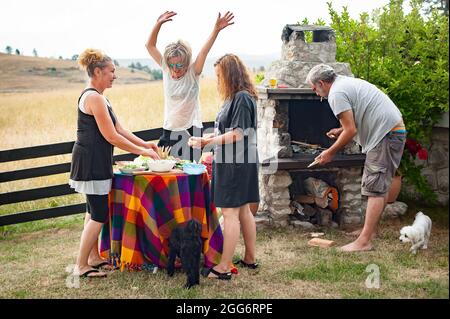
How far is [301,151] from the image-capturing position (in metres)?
6.71

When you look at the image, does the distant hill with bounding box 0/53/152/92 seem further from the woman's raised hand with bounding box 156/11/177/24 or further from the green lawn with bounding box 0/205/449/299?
the woman's raised hand with bounding box 156/11/177/24

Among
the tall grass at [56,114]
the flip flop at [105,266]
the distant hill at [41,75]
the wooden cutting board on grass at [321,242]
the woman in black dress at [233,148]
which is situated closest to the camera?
the woman in black dress at [233,148]

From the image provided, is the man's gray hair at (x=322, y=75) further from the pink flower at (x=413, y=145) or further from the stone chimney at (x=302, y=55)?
the pink flower at (x=413, y=145)

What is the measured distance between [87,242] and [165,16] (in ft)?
7.37

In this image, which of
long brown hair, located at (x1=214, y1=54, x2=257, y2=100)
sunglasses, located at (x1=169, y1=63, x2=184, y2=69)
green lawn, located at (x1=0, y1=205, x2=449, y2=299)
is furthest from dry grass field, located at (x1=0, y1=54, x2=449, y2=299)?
sunglasses, located at (x1=169, y1=63, x2=184, y2=69)

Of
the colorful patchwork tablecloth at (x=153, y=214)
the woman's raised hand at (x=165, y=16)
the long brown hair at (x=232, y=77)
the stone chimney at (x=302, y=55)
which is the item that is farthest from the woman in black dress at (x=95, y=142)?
the stone chimney at (x=302, y=55)

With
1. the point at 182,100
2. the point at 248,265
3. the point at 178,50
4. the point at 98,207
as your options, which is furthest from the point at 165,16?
the point at 248,265

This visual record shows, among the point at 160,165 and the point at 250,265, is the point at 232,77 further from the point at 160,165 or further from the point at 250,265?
the point at 250,265

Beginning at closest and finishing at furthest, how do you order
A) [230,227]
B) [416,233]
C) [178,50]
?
[230,227] → [178,50] → [416,233]

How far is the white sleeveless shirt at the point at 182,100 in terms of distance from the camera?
5.52 metres

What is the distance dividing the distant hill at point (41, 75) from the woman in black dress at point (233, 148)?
10549 mm

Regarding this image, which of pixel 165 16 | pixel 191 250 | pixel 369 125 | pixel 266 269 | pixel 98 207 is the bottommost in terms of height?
pixel 266 269
